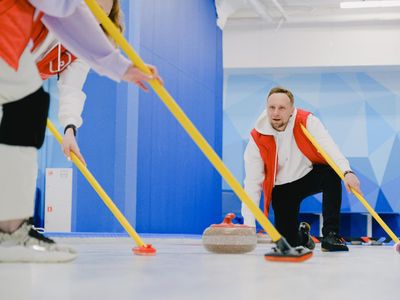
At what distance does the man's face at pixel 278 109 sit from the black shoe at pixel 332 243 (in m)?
0.64

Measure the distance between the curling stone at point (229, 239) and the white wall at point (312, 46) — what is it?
21.9ft

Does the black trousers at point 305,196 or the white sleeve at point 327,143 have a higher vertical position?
the white sleeve at point 327,143

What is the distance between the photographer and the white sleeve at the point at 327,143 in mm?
2994

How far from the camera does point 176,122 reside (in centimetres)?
640

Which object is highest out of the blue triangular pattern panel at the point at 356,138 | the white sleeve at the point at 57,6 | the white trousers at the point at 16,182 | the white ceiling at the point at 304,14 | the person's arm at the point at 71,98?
the white ceiling at the point at 304,14

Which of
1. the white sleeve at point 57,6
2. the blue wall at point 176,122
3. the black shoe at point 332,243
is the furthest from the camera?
the blue wall at point 176,122

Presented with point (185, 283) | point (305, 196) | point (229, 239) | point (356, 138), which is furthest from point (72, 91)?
point (356, 138)

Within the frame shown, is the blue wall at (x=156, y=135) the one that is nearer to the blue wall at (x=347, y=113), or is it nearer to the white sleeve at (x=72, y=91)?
the blue wall at (x=347, y=113)

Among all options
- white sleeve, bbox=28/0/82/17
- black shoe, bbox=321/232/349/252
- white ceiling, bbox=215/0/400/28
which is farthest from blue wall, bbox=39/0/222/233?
white sleeve, bbox=28/0/82/17

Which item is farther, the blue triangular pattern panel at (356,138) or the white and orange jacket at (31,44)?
the blue triangular pattern panel at (356,138)

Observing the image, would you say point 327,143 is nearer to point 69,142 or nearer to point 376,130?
point 69,142

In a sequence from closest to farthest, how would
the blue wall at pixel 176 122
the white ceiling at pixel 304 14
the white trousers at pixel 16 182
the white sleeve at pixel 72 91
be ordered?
the white trousers at pixel 16 182, the white sleeve at pixel 72 91, the blue wall at pixel 176 122, the white ceiling at pixel 304 14

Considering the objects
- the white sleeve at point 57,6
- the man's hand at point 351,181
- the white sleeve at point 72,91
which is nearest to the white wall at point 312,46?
the man's hand at point 351,181

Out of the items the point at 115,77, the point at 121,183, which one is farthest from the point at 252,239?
the point at 121,183
